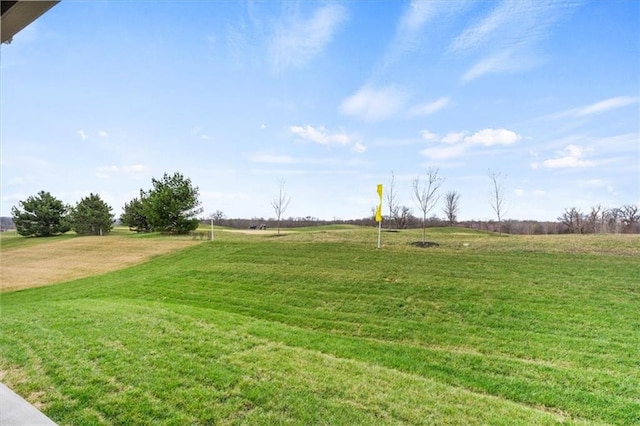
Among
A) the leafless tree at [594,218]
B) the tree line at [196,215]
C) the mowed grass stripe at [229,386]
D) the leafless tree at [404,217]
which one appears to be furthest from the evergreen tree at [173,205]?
the leafless tree at [594,218]

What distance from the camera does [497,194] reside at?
16.6 m

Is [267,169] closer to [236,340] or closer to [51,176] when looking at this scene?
[51,176]

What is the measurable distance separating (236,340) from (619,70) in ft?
23.6

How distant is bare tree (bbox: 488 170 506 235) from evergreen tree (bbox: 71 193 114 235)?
2710cm

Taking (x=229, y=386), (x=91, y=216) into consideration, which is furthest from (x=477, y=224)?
(x=91, y=216)

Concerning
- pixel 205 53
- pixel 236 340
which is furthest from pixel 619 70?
pixel 205 53

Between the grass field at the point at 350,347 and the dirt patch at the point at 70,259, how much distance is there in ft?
12.6

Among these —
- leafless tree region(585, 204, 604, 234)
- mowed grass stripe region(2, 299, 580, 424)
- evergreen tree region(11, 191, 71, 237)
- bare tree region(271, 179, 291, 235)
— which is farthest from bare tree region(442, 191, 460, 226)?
evergreen tree region(11, 191, 71, 237)

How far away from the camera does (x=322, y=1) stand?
199 inches

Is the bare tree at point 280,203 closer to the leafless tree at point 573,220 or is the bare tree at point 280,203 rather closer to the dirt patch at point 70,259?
the dirt patch at point 70,259

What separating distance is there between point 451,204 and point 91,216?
26.4m

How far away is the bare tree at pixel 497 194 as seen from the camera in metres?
16.2

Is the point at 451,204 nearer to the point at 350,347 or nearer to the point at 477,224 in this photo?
the point at 477,224

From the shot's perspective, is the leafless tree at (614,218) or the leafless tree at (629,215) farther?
the leafless tree at (614,218)
